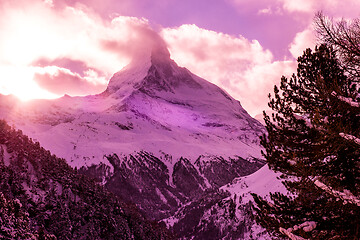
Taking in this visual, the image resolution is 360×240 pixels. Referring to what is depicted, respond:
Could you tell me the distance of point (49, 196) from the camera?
24.0 metres

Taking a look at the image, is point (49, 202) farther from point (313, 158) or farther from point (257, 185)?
point (257, 185)

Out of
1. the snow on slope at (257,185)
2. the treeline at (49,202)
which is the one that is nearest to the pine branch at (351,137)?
the treeline at (49,202)

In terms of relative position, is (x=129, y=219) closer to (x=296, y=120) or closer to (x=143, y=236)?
(x=143, y=236)

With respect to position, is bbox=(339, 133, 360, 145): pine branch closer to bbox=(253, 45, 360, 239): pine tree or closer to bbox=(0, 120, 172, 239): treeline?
bbox=(253, 45, 360, 239): pine tree

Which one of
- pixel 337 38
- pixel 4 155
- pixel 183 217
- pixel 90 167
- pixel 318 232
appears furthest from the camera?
pixel 90 167

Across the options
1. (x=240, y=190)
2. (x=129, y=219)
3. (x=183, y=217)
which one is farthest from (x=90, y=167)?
(x=129, y=219)

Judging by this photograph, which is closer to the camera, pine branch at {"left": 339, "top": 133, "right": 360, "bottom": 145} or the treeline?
pine branch at {"left": 339, "top": 133, "right": 360, "bottom": 145}

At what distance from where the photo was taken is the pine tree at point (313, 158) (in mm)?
9648

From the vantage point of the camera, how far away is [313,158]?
432 inches

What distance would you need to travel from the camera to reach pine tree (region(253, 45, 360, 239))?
380 inches

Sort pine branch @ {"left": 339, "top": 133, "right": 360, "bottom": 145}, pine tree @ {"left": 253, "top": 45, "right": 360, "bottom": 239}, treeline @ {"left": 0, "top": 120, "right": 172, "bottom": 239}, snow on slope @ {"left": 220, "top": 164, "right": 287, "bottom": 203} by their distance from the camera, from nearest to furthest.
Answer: pine branch @ {"left": 339, "top": 133, "right": 360, "bottom": 145}
pine tree @ {"left": 253, "top": 45, "right": 360, "bottom": 239}
treeline @ {"left": 0, "top": 120, "right": 172, "bottom": 239}
snow on slope @ {"left": 220, "top": 164, "right": 287, "bottom": 203}

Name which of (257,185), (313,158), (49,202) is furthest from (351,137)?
(257,185)

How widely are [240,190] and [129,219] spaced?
194 ft

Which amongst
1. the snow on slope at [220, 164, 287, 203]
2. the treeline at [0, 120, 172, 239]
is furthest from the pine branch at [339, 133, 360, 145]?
the snow on slope at [220, 164, 287, 203]
